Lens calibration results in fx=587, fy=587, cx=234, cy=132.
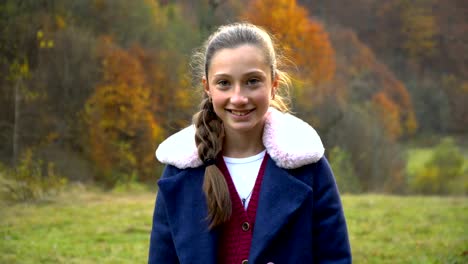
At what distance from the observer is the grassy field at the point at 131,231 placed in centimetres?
465

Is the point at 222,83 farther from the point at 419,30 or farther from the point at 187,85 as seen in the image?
the point at 419,30

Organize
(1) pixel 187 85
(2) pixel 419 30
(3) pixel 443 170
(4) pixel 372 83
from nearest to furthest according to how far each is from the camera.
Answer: (1) pixel 187 85
(3) pixel 443 170
(2) pixel 419 30
(4) pixel 372 83

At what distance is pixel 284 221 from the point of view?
201cm

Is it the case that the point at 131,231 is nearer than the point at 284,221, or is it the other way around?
the point at 284,221

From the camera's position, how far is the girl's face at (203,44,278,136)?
2.05 meters

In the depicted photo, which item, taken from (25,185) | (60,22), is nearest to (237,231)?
(25,185)

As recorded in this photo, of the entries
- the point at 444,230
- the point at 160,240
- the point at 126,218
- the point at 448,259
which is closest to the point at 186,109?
the point at 126,218

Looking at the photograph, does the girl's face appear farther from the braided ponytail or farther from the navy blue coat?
the navy blue coat

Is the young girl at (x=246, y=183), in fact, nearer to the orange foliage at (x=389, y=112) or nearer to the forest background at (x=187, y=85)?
the forest background at (x=187, y=85)

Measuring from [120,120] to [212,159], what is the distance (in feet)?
39.2

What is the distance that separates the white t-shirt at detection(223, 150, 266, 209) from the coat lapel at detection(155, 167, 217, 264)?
0.12 meters

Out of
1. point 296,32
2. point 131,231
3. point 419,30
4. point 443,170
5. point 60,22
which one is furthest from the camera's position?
point 419,30

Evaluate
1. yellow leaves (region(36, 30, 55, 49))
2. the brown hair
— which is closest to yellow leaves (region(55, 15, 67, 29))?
yellow leaves (region(36, 30, 55, 49))

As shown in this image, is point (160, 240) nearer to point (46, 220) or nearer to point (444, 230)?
point (46, 220)
